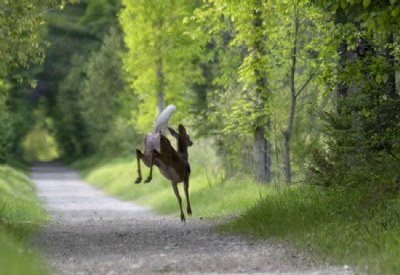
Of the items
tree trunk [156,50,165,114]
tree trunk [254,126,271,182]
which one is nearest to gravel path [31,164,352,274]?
tree trunk [254,126,271,182]

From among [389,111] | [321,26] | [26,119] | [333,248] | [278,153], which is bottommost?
[26,119]

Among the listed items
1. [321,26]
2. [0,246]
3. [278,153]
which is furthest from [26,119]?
[0,246]

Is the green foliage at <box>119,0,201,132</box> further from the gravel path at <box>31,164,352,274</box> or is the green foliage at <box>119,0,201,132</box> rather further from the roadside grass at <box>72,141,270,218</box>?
the gravel path at <box>31,164,352,274</box>

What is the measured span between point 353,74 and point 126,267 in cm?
457

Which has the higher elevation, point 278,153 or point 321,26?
point 321,26

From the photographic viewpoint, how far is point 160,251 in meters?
11.8

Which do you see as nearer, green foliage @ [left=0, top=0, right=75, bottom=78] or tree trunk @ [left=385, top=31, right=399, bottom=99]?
tree trunk @ [left=385, top=31, right=399, bottom=99]

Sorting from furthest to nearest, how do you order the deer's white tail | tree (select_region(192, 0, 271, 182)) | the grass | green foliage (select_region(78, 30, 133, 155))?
1. green foliage (select_region(78, 30, 133, 155))
2. tree (select_region(192, 0, 271, 182))
3. the deer's white tail
4. the grass

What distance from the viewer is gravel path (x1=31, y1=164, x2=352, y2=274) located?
31.9ft

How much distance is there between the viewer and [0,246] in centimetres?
979

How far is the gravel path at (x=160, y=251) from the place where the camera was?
973 centimetres

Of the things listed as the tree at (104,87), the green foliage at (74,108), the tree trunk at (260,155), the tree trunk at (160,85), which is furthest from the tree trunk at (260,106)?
the green foliage at (74,108)

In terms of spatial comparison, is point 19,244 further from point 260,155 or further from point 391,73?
point 260,155

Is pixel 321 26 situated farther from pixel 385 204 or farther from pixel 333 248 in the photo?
pixel 333 248
